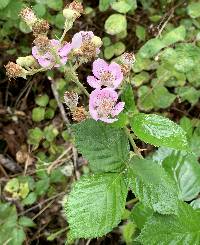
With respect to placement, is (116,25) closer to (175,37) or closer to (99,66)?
(175,37)

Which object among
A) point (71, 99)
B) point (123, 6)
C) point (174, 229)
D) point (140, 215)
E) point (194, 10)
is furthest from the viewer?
point (194, 10)

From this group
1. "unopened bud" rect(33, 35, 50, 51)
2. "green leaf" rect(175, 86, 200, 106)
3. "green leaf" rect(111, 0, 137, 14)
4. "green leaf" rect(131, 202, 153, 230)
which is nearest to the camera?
"unopened bud" rect(33, 35, 50, 51)

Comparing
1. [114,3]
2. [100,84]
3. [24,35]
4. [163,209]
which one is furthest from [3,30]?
[163,209]

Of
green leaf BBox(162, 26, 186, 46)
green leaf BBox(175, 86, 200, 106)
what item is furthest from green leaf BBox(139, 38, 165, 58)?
green leaf BBox(175, 86, 200, 106)

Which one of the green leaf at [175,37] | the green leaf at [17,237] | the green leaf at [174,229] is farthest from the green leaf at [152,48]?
the green leaf at [17,237]

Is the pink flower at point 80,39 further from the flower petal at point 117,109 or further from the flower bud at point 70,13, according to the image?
the flower petal at point 117,109

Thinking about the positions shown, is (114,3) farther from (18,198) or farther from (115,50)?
(18,198)

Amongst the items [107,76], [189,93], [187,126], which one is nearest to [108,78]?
[107,76]

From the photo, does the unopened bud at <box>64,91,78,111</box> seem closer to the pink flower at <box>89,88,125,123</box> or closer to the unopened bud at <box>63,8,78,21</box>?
the pink flower at <box>89,88,125,123</box>
